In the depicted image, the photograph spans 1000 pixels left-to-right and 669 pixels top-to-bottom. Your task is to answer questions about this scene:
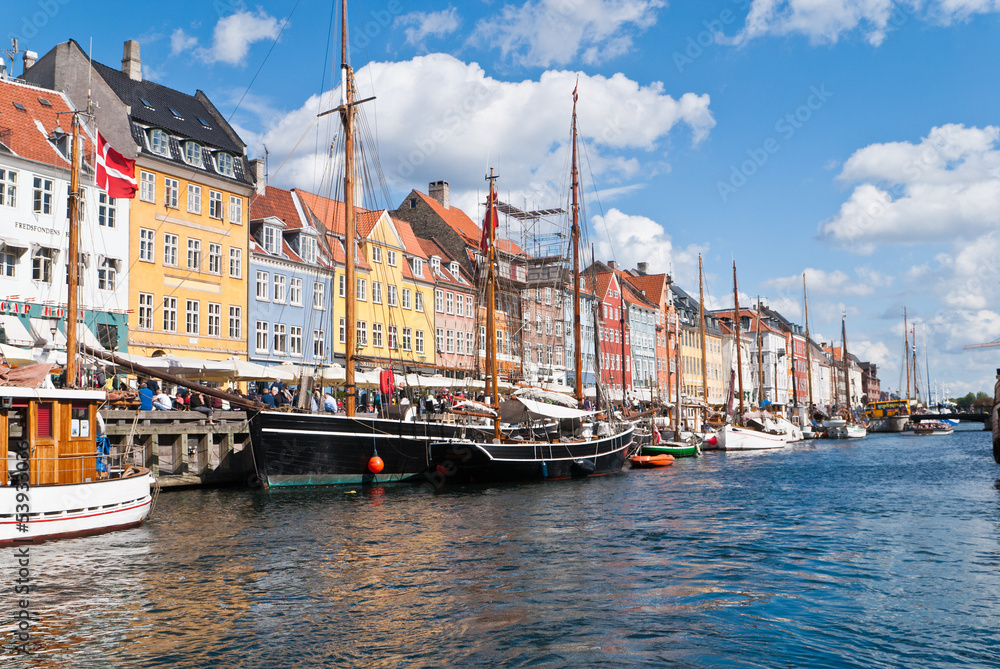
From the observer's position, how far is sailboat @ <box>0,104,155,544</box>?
19344 millimetres

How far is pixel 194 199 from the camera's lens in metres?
48.5

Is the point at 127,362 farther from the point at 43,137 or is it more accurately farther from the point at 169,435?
the point at 43,137

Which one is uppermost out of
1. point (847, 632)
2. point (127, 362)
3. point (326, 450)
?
point (127, 362)

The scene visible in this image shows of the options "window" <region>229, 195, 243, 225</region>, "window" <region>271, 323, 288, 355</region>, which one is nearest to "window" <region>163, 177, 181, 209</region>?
"window" <region>229, 195, 243, 225</region>

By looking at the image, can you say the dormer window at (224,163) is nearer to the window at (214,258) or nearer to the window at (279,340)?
the window at (214,258)

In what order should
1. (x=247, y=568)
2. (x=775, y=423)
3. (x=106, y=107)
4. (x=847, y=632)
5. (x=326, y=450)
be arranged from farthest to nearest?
(x=775, y=423), (x=106, y=107), (x=326, y=450), (x=247, y=568), (x=847, y=632)

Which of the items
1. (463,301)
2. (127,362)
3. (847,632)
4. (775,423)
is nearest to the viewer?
(847,632)

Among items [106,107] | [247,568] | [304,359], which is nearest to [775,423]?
[304,359]

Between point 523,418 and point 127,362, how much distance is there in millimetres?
17054

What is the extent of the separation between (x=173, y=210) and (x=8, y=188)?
29.6ft

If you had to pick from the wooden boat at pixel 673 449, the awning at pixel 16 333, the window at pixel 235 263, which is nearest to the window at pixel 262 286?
the window at pixel 235 263

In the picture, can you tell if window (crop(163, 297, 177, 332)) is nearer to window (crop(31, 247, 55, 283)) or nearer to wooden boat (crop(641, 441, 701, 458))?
window (crop(31, 247, 55, 283))

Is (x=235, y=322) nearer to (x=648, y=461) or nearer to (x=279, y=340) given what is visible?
(x=279, y=340)

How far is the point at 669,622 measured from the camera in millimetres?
13117
